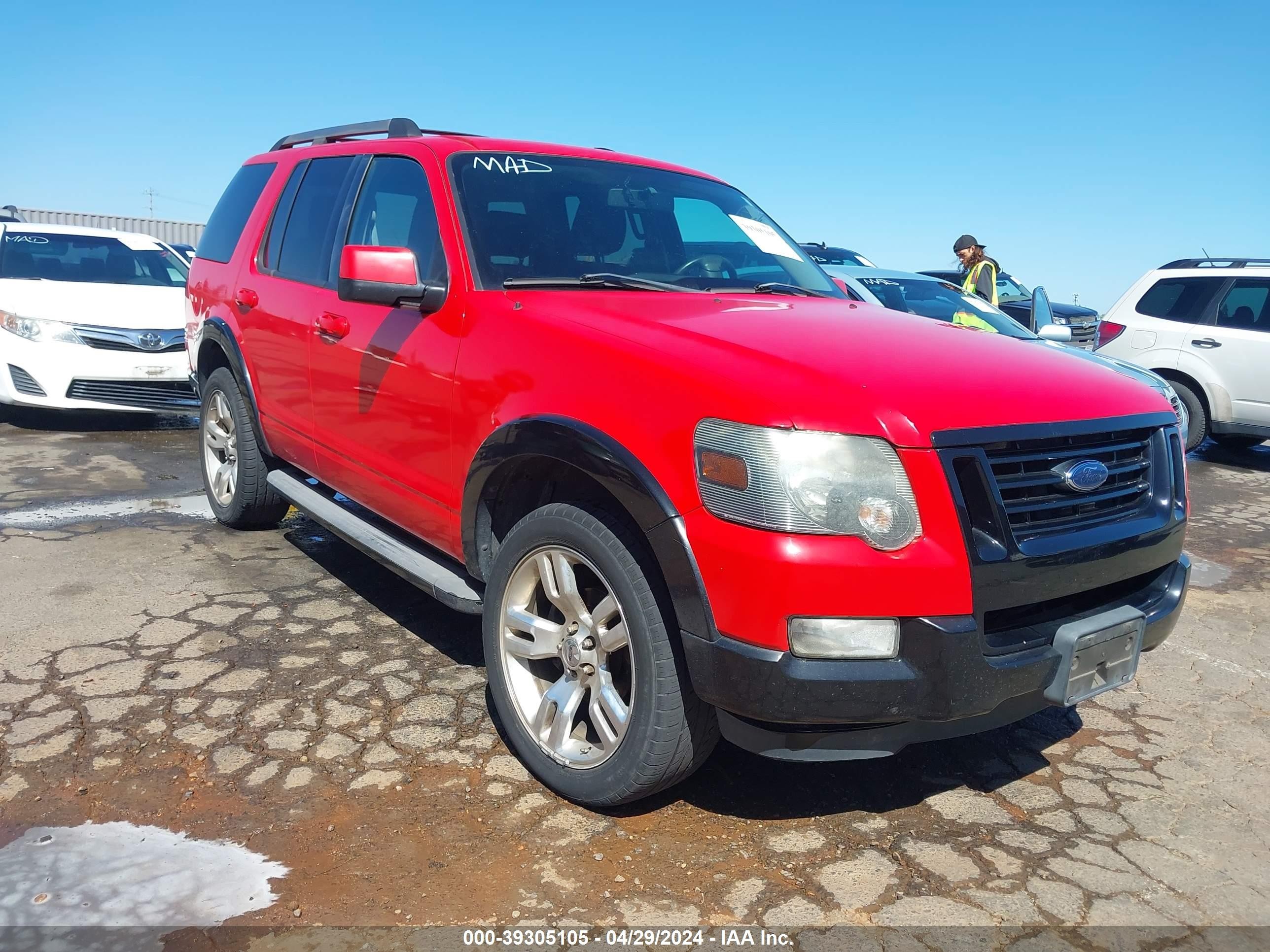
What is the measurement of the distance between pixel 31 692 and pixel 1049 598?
129 inches

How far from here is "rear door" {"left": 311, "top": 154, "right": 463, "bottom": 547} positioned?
340 cm

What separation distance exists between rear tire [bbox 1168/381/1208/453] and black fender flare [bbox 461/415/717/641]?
27.9 ft

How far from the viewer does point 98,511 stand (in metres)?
6.00

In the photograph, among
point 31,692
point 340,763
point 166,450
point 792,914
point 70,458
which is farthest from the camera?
point 166,450

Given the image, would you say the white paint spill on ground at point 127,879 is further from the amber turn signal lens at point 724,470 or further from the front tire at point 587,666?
the amber turn signal lens at point 724,470

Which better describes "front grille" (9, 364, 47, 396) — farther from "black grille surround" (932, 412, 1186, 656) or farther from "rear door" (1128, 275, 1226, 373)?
"rear door" (1128, 275, 1226, 373)

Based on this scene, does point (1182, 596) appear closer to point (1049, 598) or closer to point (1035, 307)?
point (1049, 598)

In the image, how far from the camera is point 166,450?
8.07 meters

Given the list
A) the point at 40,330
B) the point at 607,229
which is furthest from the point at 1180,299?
the point at 40,330

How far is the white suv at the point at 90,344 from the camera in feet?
26.8

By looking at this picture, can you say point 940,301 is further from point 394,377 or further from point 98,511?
point 98,511

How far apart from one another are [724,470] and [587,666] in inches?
30.6

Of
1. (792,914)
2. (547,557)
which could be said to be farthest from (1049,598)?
(547,557)

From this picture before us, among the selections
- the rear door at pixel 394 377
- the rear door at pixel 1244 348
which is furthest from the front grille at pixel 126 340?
the rear door at pixel 1244 348
